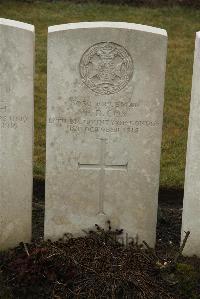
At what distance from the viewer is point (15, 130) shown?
5.79 meters

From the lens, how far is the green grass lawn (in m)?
8.08

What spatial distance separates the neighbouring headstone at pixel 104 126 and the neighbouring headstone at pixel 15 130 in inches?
7.0

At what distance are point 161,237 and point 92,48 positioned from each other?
203 cm

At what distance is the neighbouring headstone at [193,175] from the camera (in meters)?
5.59

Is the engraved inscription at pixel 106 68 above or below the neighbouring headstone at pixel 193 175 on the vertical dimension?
above

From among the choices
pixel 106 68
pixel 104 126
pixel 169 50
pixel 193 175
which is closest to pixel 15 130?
pixel 104 126

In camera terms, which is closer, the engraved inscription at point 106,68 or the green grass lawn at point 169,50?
the engraved inscription at point 106,68

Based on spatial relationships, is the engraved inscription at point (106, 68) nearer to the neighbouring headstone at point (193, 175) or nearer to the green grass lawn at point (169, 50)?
the neighbouring headstone at point (193, 175)

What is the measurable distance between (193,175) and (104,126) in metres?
0.88

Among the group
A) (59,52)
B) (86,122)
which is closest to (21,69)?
(59,52)

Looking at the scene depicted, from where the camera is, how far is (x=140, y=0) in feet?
47.2

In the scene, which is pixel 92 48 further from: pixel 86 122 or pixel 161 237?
pixel 161 237

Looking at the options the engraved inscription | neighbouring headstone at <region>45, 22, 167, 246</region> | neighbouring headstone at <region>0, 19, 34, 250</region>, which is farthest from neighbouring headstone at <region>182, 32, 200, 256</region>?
neighbouring headstone at <region>0, 19, 34, 250</region>

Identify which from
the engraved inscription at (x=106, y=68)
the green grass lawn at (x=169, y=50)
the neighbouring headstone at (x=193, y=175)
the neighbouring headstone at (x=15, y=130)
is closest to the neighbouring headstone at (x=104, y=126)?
the engraved inscription at (x=106, y=68)
